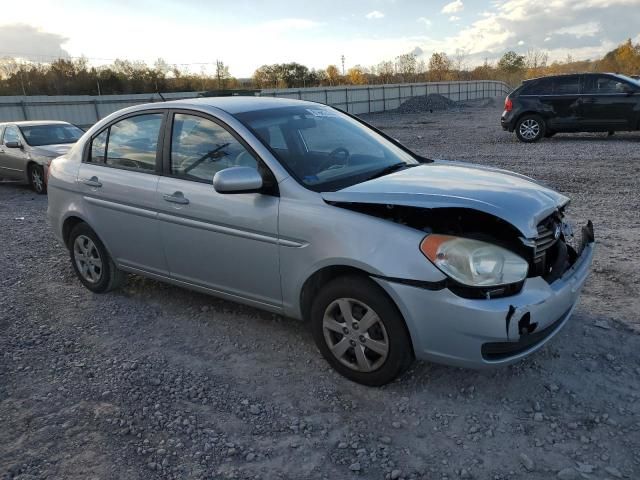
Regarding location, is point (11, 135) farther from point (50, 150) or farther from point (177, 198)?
point (177, 198)

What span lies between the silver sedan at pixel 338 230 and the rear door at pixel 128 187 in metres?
0.01

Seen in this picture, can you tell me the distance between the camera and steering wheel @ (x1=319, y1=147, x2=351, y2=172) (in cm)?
368

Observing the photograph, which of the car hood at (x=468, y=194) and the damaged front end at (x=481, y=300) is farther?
the car hood at (x=468, y=194)

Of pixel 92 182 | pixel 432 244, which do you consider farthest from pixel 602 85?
pixel 92 182

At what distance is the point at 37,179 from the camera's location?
1067 cm

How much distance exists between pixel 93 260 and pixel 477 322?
356 cm

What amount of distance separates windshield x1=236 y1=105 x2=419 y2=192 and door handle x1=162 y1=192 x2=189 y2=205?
0.70m

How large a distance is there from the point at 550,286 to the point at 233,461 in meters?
1.95

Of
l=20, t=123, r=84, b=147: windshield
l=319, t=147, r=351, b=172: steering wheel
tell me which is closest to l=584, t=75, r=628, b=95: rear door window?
l=319, t=147, r=351, b=172: steering wheel

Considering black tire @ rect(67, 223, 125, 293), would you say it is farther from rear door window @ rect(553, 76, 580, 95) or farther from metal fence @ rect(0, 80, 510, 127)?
rear door window @ rect(553, 76, 580, 95)

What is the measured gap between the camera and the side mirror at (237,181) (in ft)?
10.7

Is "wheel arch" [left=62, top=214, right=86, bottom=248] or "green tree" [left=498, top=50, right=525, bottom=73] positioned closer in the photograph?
"wheel arch" [left=62, top=214, right=86, bottom=248]

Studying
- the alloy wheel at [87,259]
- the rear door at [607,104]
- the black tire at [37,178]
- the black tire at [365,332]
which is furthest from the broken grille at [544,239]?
the rear door at [607,104]

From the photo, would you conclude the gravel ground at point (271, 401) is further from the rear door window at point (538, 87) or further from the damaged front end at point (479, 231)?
the rear door window at point (538, 87)
